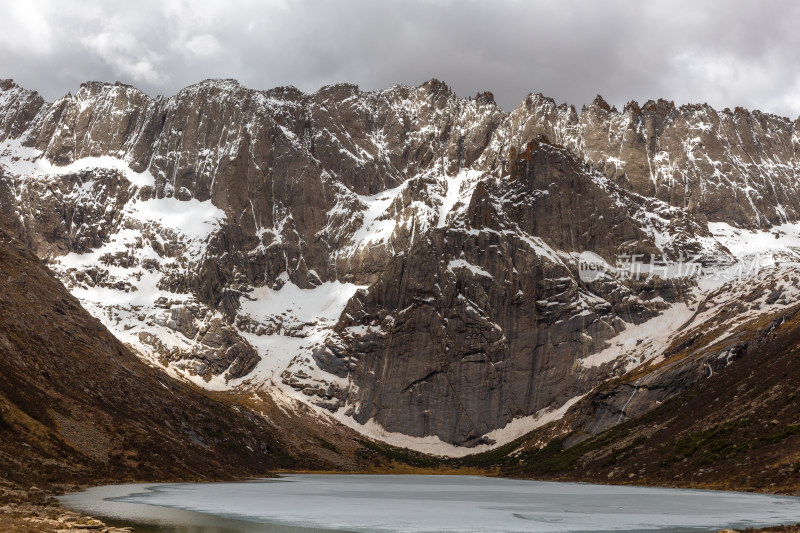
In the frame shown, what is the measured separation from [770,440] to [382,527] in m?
80.9

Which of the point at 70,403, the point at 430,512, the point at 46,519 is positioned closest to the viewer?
the point at 46,519

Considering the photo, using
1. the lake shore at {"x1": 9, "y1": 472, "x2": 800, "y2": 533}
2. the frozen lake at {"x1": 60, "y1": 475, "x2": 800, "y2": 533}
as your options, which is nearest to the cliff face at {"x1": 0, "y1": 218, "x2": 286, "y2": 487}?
the frozen lake at {"x1": 60, "y1": 475, "x2": 800, "y2": 533}

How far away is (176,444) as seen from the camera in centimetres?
16400

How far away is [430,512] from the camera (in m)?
93.1

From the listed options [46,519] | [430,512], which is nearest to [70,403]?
[430,512]

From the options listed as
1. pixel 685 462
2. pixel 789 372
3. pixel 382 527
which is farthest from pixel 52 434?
pixel 789 372

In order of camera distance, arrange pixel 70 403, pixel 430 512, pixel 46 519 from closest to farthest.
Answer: pixel 46 519 < pixel 430 512 < pixel 70 403

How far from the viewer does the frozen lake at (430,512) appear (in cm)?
7119

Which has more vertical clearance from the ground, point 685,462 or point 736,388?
point 736,388

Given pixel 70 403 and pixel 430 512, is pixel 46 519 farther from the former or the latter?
pixel 70 403

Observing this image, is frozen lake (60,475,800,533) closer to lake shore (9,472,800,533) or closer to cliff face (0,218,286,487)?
lake shore (9,472,800,533)

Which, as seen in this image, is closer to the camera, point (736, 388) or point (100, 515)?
point (100, 515)

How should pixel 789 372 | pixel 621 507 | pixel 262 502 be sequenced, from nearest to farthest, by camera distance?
pixel 621 507
pixel 262 502
pixel 789 372

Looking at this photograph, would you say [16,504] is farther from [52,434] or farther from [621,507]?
[621,507]
